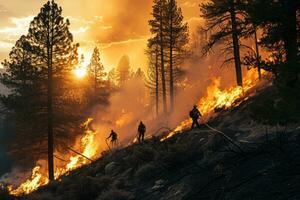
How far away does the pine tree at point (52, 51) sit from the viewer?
2869 centimetres

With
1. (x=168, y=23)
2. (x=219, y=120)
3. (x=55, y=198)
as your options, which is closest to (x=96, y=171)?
(x=55, y=198)

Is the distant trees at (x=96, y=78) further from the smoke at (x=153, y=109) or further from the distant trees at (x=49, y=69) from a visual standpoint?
the distant trees at (x=49, y=69)

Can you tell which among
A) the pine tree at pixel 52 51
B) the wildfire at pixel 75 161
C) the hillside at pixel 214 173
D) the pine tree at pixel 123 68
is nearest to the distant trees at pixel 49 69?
the pine tree at pixel 52 51

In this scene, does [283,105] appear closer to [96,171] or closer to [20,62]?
[96,171]

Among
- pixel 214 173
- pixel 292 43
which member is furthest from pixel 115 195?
pixel 292 43

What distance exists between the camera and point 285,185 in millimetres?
5898

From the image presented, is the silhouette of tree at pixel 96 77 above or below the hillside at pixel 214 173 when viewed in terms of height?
above

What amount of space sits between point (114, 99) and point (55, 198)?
195ft

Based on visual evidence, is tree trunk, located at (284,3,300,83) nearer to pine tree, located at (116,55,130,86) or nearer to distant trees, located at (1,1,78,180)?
distant trees, located at (1,1,78,180)

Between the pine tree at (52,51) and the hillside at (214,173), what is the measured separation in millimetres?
15308

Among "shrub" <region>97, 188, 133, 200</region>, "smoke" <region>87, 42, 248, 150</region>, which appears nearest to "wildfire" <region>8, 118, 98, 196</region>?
"smoke" <region>87, 42, 248, 150</region>

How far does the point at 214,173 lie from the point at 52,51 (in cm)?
2338

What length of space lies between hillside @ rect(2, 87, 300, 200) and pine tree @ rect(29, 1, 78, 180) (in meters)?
15.3

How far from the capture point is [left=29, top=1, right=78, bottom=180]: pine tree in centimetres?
2869
